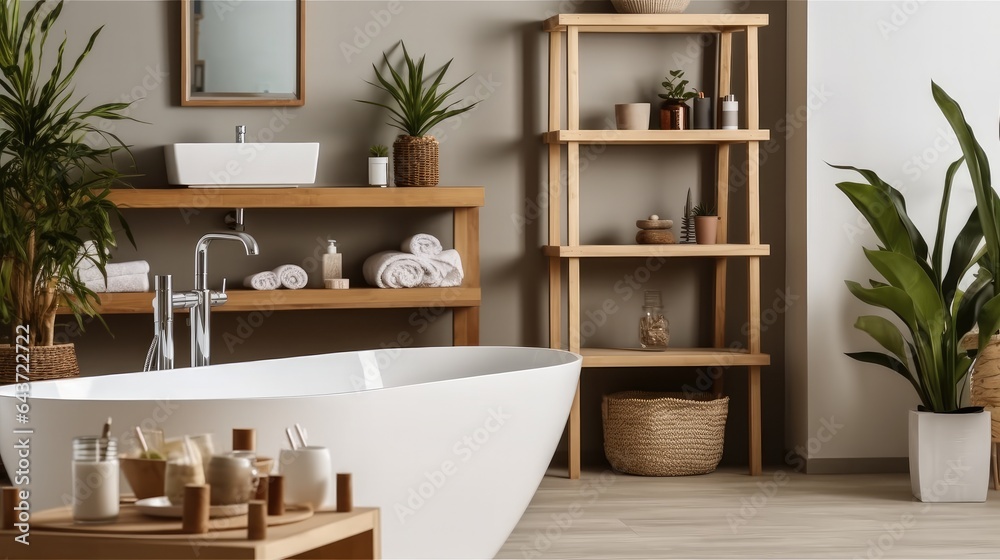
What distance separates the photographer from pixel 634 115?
3889mm

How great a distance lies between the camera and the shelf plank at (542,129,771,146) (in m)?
3.80

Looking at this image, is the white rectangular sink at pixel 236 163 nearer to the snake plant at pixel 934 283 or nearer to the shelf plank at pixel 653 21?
the shelf plank at pixel 653 21

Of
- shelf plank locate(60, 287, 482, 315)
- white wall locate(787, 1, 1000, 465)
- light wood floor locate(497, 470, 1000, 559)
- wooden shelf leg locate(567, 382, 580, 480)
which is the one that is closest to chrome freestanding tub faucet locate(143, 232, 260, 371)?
shelf plank locate(60, 287, 482, 315)

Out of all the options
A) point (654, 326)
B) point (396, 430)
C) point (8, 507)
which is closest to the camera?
point (8, 507)

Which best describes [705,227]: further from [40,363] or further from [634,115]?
[40,363]

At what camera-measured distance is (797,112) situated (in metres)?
4.02

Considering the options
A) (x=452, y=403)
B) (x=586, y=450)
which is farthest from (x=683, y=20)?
(x=452, y=403)

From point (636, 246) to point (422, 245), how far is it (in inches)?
32.3

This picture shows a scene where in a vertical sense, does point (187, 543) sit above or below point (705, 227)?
below

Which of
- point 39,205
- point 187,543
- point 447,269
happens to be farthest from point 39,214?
point 187,543

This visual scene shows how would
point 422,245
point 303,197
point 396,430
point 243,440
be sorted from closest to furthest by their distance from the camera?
1. point 243,440
2. point 396,430
3. point 303,197
4. point 422,245

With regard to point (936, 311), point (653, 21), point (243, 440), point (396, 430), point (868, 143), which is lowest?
point (396, 430)

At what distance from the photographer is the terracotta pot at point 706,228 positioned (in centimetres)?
392

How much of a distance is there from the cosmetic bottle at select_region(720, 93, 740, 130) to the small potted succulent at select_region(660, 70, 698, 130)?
0.12 m
